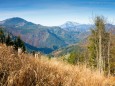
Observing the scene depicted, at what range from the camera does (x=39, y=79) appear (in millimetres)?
4031

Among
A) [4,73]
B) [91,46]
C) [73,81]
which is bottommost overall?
[91,46]

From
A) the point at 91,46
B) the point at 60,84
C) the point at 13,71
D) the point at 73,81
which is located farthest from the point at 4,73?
the point at 91,46

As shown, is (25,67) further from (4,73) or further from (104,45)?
(104,45)

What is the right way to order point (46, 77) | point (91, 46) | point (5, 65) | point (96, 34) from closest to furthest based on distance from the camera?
1. point (5, 65)
2. point (46, 77)
3. point (96, 34)
4. point (91, 46)

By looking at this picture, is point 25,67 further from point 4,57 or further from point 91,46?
point 91,46

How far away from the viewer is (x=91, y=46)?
2263 inches

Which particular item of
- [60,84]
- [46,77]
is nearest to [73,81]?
[60,84]

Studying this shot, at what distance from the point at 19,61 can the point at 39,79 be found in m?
0.65

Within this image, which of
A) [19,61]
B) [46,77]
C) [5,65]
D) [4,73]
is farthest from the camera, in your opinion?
[19,61]

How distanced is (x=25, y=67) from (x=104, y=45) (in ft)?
163

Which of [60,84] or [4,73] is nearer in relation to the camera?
[4,73]

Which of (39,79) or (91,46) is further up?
(39,79)

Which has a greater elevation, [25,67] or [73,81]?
[25,67]

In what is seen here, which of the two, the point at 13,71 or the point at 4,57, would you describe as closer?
the point at 13,71
